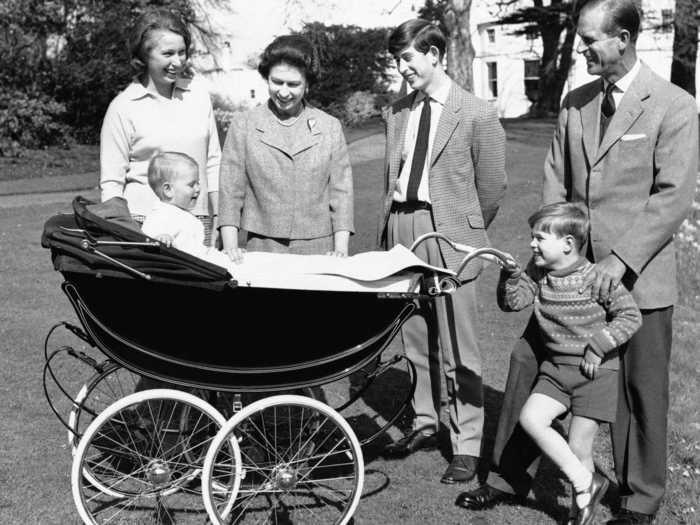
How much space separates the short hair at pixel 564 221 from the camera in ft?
13.6

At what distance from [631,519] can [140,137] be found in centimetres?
310

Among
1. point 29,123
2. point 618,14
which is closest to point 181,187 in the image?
point 618,14

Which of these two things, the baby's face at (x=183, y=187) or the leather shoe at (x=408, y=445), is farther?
the leather shoe at (x=408, y=445)

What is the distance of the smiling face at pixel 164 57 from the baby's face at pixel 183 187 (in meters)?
0.80

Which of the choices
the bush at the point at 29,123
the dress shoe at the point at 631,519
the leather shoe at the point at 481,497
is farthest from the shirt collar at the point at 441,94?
the bush at the point at 29,123

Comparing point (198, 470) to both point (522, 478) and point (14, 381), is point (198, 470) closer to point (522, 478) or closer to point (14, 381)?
point (522, 478)

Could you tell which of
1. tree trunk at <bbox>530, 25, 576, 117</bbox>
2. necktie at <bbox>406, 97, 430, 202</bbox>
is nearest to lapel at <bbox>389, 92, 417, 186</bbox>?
necktie at <bbox>406, 97, 430, 202</bbox>

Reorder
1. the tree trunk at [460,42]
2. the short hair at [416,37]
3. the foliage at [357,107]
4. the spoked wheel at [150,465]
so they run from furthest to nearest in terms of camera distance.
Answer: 1. the foliage at [357,107]
2. the tree trunk at [460,42]
3. the short hair at [416,37]
4. the spoked wheel at [150,465]

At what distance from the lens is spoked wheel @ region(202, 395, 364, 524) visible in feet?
13.1

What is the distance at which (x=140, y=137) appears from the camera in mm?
4996

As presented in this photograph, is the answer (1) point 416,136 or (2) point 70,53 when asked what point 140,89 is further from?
(2) point 70,53

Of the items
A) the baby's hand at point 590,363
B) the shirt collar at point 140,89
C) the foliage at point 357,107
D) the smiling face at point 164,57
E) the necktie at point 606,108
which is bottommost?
the foliage at point 357,107

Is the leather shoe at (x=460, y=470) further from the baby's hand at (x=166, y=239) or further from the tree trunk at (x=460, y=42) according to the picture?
the tree trunk at (x=460, y=42)

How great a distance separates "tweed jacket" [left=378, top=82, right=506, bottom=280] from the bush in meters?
19.1
